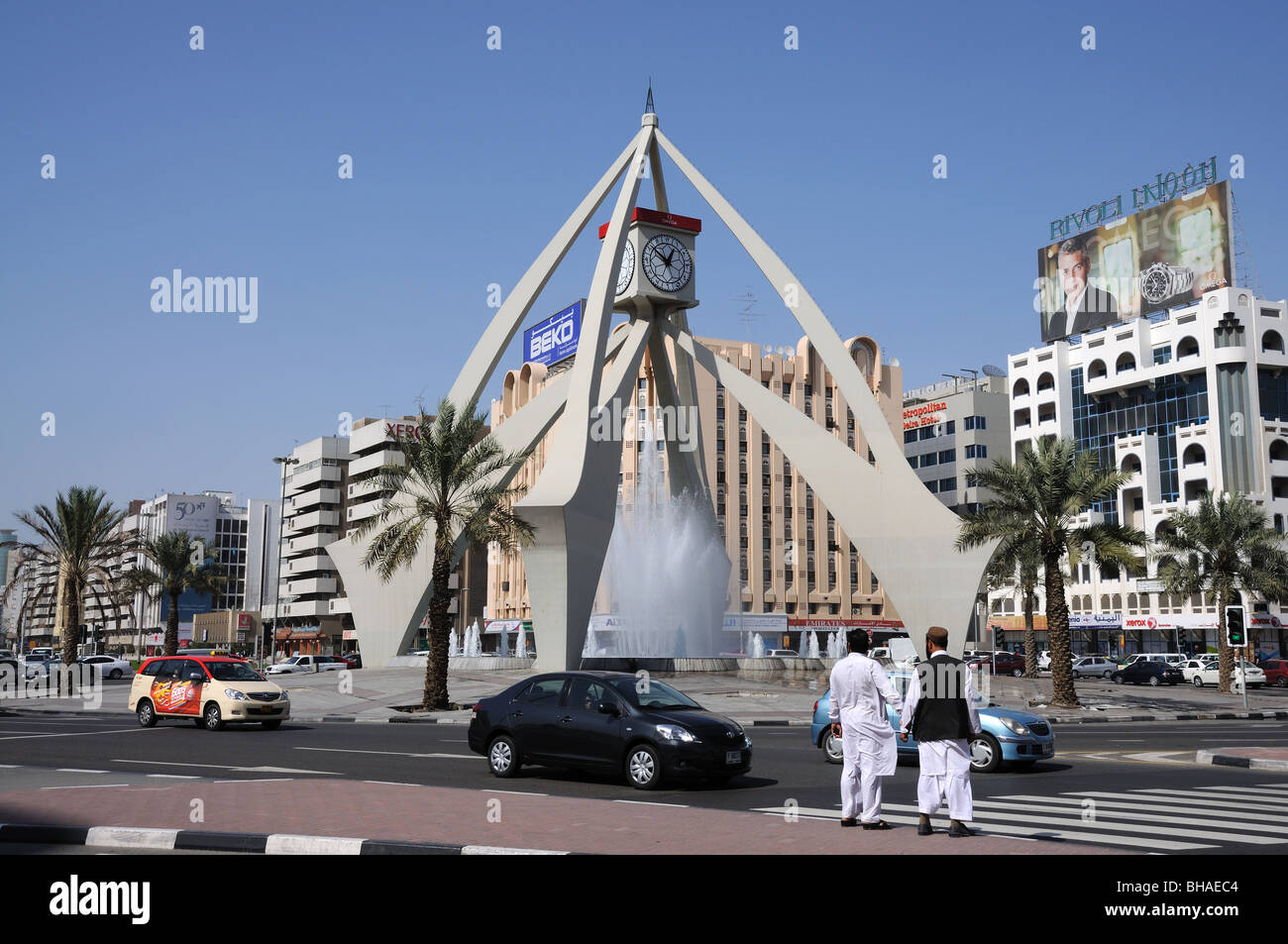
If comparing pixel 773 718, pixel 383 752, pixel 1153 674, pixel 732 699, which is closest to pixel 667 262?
pixel 732 699

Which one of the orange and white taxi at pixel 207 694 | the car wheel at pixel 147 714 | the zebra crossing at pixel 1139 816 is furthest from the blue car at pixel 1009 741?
the car wheel at pixel 147 714

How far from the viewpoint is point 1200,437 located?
75750 millimetres

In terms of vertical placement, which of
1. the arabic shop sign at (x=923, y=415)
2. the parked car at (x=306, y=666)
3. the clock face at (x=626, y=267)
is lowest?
the parked car at (x=306, y=666)

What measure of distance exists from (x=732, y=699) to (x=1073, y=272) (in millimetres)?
62599

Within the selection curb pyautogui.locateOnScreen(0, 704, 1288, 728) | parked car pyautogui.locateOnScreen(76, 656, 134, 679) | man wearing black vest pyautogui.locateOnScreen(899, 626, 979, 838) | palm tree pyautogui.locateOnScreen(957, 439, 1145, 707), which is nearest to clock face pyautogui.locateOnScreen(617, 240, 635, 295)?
palm tree pyautogui.locateOnScreen(957, 439, 1145, 707)

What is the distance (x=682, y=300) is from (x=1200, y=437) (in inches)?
1775

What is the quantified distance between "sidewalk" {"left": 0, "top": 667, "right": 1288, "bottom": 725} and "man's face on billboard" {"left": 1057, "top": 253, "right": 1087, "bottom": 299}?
44.6 meters

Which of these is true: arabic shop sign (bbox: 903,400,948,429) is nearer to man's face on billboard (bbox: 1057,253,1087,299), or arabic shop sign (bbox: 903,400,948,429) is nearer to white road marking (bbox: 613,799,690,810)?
man's face on billboard (bbox: 1057,253,1087,299)

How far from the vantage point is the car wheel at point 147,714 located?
80.1 feet

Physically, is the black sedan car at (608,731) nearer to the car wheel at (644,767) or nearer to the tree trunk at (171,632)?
the car wheel at (644,767)

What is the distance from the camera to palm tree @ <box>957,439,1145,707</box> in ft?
113
